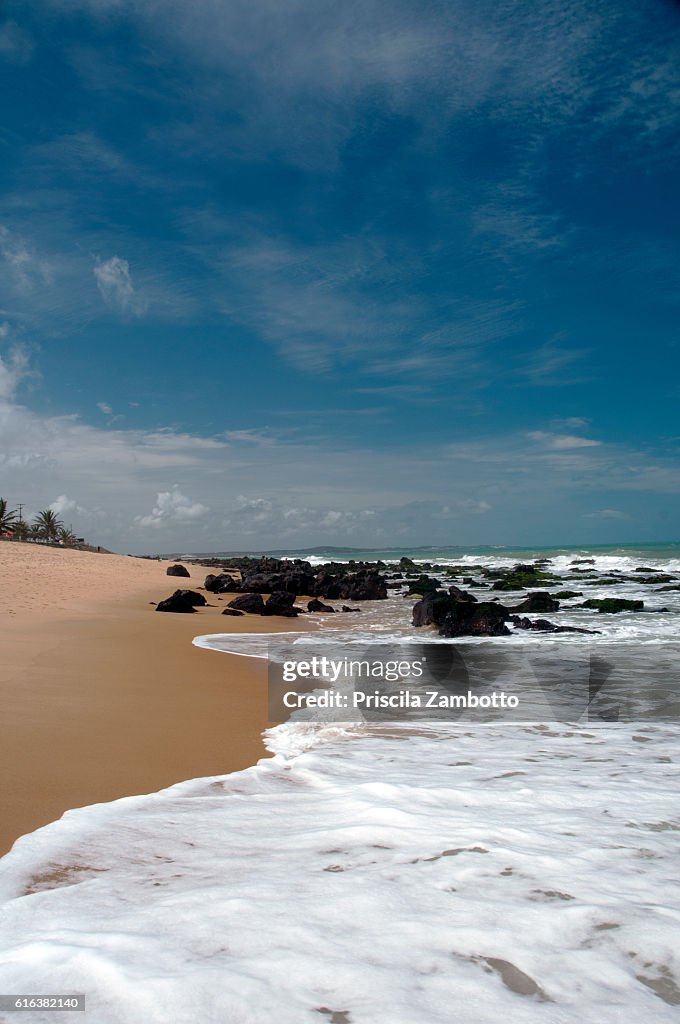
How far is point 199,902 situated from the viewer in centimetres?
268

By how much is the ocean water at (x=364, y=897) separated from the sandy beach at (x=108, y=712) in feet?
1.18

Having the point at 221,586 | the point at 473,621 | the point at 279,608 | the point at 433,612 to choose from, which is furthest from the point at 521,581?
the point at 473,621

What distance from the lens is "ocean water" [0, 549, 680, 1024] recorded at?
209cm

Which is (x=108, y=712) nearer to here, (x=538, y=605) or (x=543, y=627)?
(x=543, y=627)

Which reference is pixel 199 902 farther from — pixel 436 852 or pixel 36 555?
pixel 36 555

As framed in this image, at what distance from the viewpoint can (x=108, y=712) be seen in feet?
19.8

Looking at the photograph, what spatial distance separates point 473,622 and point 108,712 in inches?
371

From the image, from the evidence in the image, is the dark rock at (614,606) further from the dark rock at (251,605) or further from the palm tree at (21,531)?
the palm tree at (21,531)

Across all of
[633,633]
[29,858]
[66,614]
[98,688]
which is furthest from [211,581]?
[29,858]

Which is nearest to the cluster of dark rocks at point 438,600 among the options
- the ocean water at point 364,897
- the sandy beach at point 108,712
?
the sandy beach at point 108,712

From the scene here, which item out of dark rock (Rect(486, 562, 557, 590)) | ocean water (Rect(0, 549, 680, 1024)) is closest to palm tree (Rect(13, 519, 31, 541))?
dark rock (Rect(486, 562, 557, 590))

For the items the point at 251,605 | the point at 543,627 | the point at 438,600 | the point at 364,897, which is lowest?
the point at 543,627

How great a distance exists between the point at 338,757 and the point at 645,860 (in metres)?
2.53

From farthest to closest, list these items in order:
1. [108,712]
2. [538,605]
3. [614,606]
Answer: [538,605] < [614,606] < [108,712]
